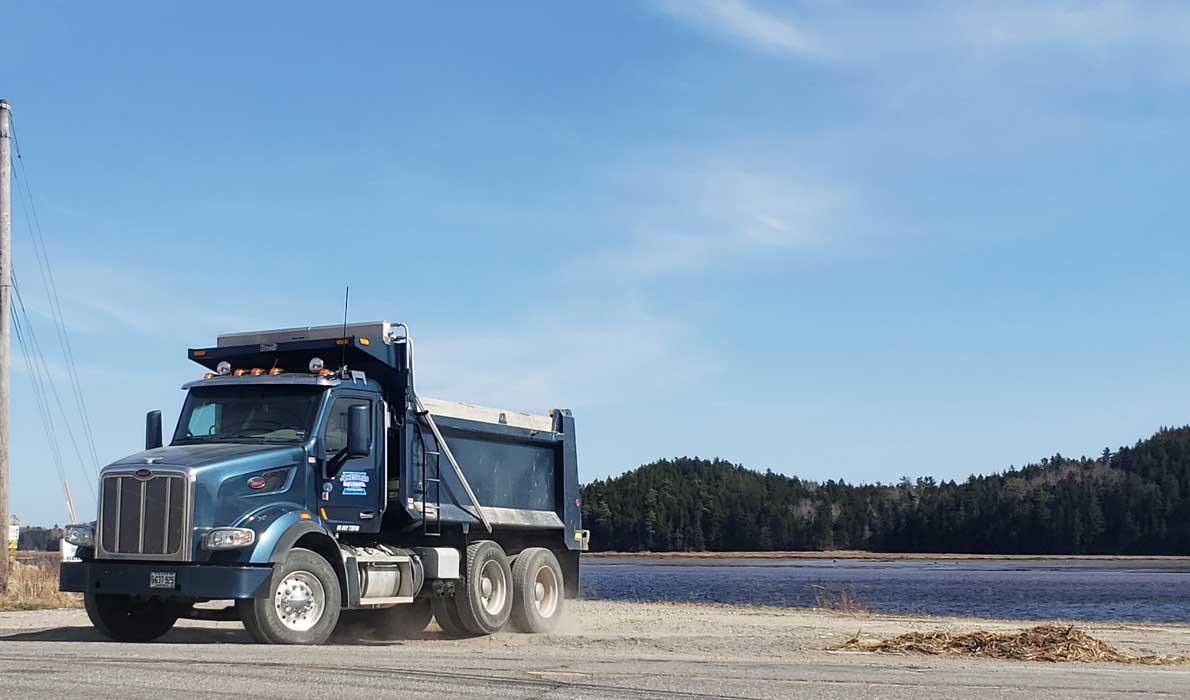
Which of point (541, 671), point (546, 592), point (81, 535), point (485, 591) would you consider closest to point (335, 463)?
point (81, 535)

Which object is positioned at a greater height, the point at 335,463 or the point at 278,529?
the point at 335,463

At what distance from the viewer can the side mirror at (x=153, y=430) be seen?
17.2m

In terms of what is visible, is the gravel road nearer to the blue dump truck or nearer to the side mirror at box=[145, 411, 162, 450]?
the blue dump truck

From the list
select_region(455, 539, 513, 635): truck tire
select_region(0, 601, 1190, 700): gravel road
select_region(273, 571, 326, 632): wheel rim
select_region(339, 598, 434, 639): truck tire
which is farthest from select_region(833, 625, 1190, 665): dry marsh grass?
select_region(273, 571, 326, 632): wheel rim

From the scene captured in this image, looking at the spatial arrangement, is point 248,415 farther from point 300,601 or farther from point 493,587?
point 493,587

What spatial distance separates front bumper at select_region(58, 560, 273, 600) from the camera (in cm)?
1489

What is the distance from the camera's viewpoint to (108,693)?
33.1ft

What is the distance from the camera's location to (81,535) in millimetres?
15867

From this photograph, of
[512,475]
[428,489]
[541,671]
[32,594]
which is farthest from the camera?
[32,594]

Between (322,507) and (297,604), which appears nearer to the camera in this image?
(297,604)

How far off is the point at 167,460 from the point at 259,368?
A: 8.26 feet

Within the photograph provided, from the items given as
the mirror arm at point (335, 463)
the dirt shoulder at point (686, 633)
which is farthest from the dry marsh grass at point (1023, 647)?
the mirror arm at point (335, 463)

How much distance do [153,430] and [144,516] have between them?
84.6 inches

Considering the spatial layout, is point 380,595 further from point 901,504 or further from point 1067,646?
point 901,504
